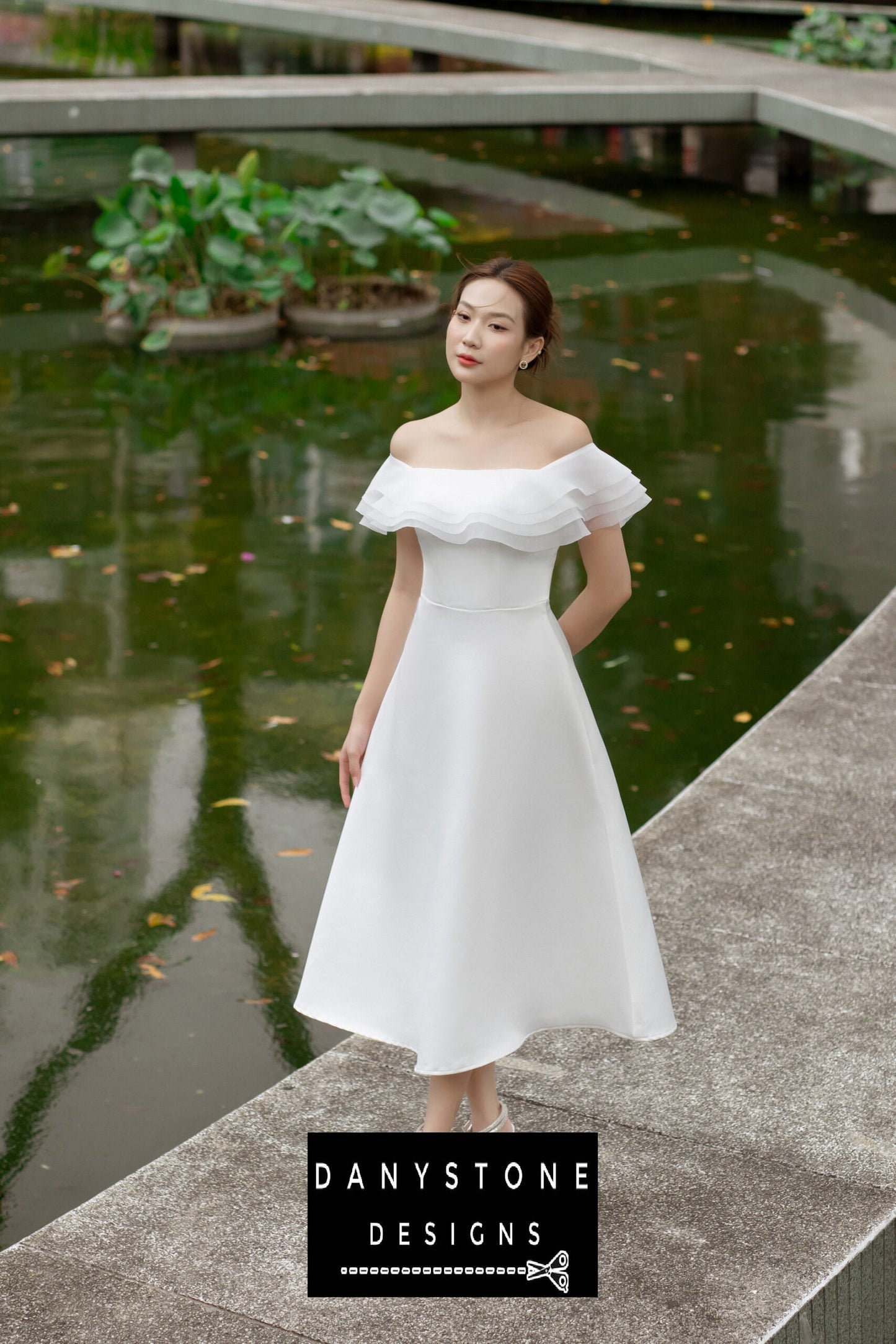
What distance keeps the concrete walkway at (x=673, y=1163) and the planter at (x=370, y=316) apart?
6.82 meters

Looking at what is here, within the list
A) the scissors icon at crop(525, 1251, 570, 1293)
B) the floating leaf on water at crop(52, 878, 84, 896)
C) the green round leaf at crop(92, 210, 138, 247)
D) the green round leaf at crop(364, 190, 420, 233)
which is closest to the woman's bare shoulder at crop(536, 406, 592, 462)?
the scissors icon at crop(525, 1251, 570, 1293)

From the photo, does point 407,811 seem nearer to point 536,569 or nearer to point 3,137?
point 536,569

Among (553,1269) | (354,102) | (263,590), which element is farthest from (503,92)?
(553,1269)

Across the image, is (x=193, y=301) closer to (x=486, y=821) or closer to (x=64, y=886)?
(x=64, y=886)

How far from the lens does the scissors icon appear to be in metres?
2.68

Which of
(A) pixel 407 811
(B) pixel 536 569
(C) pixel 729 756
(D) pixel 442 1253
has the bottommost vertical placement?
(C) pixel 729 756

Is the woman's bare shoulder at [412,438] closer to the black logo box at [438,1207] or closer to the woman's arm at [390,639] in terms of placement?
the woman's arm at [390,639]

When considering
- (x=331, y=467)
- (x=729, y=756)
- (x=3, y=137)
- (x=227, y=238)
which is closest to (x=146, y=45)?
(x=3, y=137)

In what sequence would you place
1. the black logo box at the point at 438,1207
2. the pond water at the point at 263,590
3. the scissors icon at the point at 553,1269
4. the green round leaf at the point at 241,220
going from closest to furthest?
the black logo box at the point at 438,1207
the scissors icon at the point at 553,1269
the pond water at the point at 263,590
the green round leaf at the point at 241,220

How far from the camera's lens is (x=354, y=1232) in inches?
103

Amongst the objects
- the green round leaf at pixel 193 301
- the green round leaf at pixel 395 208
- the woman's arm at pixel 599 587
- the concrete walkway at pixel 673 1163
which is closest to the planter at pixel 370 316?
the green round leaf at pixel 395 208

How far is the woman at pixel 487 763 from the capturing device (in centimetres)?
293

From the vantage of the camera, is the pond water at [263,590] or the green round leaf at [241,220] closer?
the pond water at [263,590]

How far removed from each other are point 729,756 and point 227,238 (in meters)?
6.39
